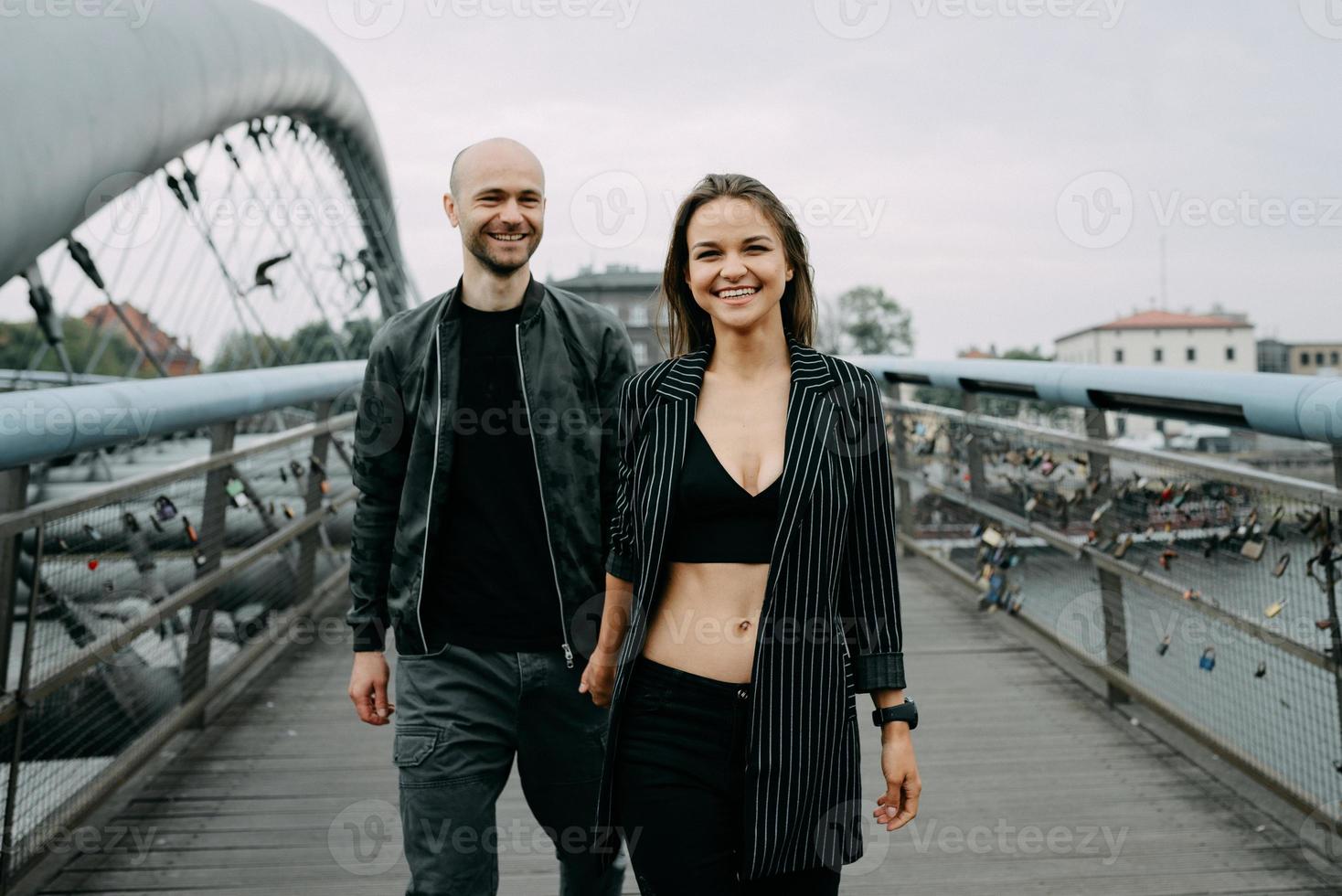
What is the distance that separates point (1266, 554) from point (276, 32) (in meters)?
12.3

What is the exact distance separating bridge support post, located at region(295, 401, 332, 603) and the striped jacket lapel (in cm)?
339

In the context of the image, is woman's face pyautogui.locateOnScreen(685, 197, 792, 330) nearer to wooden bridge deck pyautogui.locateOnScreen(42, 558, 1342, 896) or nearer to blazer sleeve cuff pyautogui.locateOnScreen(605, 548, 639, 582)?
blazer sleeve cuff pyautogui.locateOnScreen(605, 548, 639, 582)

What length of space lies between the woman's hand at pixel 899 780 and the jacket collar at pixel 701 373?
1.65ft

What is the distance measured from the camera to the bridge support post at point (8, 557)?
2.23 meters

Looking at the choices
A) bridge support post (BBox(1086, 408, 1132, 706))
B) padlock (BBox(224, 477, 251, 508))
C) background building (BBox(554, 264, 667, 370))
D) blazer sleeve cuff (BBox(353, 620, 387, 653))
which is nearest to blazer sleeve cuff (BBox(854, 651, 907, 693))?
blazer sleeve cuff (BBox(353, 620, 387, 653))

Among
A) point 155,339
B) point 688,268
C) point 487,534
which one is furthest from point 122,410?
point 155,339

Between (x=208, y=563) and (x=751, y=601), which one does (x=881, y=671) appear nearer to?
(x=751, y=601)

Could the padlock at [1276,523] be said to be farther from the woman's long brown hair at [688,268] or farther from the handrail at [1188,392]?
the woman's long brown hair at [688,268]

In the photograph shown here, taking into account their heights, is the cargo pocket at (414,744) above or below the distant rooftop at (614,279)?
below

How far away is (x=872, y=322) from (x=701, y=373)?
8166 cm

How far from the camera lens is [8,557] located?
7.34 ft

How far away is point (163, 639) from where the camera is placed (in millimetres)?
3227

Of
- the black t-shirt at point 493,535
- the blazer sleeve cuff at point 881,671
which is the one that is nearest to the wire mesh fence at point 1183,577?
the blazer sleeve cuff at point 881,671

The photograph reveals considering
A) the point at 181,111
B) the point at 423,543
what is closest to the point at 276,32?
the point at 181,111
